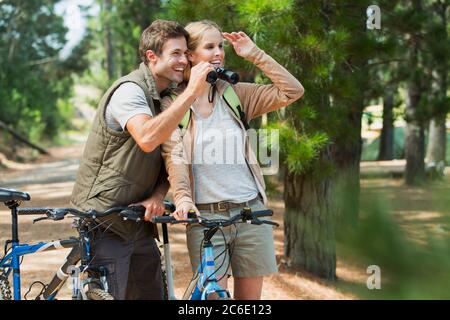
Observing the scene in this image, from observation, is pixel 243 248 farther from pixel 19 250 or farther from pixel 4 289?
pixel 4 289

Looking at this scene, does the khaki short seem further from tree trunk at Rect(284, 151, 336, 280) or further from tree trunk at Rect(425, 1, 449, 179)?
tree trunk at Rect(425, 1, 449, 179)

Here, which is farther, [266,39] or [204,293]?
[266,39]

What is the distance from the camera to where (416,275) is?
836 centimetres

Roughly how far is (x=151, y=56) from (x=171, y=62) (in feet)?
0.35

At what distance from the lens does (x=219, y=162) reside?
2.89 meters

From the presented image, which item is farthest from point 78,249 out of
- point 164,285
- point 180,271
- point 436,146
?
point 436,146

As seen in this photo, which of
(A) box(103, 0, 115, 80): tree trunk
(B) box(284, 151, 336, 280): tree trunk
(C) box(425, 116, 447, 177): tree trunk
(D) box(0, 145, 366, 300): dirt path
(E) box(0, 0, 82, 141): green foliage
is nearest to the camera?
(D) box(0, 145, 366, 300): dirt path

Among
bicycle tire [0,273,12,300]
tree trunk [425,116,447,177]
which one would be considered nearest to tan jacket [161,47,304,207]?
bicycle tire [0,273,12,300]

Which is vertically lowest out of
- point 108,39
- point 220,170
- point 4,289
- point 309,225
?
point 309,225

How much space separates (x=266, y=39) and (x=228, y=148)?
2.67m

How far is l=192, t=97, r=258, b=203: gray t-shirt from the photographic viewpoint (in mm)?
2887

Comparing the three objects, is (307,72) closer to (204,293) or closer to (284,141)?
(284,141)

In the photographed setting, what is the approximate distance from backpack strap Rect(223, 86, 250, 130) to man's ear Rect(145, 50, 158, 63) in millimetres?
341
